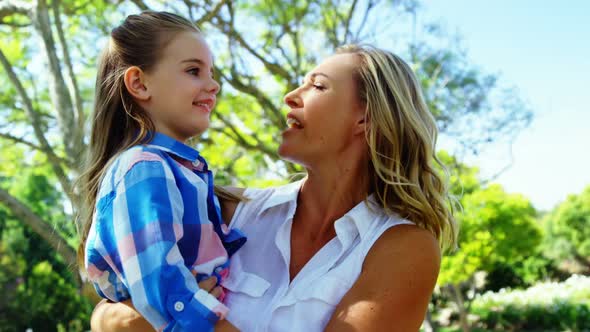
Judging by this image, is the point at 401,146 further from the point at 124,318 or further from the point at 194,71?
the point at 124,318

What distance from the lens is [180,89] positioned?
1.82m

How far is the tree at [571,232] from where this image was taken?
26.1 m

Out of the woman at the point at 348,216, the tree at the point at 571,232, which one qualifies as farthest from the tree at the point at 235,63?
the tree at the point at 571,232

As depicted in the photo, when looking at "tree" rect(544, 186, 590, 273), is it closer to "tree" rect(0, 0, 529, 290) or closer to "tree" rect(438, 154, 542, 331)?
"tree" rect(438, 154, 542, 331)

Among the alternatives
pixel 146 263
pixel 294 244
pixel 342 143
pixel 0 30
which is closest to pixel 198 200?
pixel 146 263

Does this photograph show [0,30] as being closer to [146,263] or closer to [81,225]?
[81,225]

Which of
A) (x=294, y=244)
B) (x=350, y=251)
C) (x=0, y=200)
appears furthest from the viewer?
(x=0, y=200)

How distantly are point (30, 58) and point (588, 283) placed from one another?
1690 cm

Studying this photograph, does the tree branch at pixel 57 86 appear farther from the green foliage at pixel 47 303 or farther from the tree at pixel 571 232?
the tree at pixel 571 232

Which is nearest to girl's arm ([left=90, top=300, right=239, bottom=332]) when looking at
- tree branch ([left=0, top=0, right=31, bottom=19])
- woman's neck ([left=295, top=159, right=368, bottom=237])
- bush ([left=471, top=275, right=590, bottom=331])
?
woman's neck ([left=295, top=159, right=368, bottom=237])

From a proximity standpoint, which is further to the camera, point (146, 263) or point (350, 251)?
point (350, 251)

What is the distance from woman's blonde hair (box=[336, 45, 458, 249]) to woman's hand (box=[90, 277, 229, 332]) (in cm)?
66

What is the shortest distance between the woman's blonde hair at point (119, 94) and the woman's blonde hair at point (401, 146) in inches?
25.1

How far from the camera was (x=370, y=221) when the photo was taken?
6.63ft
